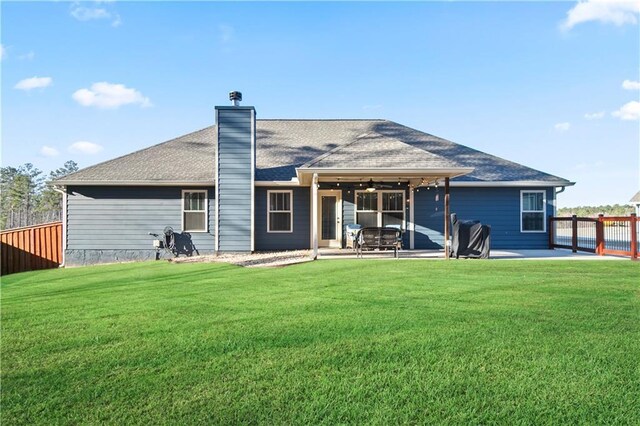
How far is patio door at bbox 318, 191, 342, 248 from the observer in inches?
546

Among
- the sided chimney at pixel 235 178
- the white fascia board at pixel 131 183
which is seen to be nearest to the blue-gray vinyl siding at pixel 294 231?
the sided chimney at pixel 235 178

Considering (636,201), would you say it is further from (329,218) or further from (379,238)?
(379,238)

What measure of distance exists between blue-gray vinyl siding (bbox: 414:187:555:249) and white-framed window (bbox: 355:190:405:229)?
64cm

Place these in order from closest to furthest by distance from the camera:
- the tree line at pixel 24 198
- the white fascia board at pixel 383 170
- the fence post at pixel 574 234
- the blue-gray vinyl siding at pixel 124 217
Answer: the white fascia board at pixel 383 170 → the fence post at pixel 574 234 → the blue-gray vinyl siding at pixel 124 217 → the tree line at pixel 24 198

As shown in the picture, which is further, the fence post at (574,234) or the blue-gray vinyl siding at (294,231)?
the blue-gray vinyl siding at (294,231)

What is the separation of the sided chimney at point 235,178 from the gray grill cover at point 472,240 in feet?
22.3

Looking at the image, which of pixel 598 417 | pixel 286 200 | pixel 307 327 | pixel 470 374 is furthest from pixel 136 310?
pixel 286 200

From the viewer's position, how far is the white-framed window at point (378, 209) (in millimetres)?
13812

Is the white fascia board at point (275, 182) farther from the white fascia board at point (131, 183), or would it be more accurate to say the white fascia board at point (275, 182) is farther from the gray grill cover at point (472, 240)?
the gray grill cover at point (472, 240)

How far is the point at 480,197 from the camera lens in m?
13.7

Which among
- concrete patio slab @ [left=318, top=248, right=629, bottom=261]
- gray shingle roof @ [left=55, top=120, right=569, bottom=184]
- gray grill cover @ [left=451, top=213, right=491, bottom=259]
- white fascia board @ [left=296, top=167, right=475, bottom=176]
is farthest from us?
concrete patio slab @ [left=318, top=248, right=629, bottom=261]

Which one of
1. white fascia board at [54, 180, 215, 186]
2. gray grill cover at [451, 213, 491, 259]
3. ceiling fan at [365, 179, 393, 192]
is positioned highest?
white fascia board at [54, 180, 215, 186]

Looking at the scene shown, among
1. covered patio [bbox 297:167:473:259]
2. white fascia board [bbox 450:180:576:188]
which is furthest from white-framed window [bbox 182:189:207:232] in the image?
white fascia board [bbox 450:180:576:188]

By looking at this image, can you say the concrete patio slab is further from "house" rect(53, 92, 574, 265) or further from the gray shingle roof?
the gray shingle roof
